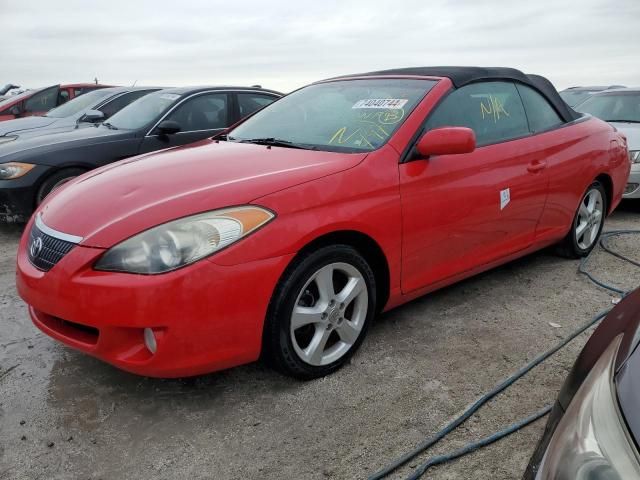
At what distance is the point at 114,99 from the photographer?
821 centimetres

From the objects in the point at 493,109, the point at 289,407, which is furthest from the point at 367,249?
the point at 493,109

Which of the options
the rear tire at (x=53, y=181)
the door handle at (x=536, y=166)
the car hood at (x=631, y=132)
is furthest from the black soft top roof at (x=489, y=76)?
the rear tire at (x=53, y=181)

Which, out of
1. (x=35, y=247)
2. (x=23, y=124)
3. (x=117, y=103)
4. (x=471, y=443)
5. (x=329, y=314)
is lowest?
(x=471, y=443)

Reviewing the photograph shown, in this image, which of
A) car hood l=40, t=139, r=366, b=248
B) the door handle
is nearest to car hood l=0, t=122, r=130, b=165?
car hood l=40, t=139, r=366, b=248

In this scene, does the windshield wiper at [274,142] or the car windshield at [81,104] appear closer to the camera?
the windshield wiper at [274,142]

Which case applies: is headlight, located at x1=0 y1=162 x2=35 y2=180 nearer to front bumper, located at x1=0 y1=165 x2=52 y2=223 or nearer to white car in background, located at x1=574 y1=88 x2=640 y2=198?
front bumper, located at x1=0 y1=165 x2=52 y2=223

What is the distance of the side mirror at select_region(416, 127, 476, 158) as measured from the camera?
2.80 meters

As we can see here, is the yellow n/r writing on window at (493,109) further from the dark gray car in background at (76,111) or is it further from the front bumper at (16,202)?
the dark gray car in background at (76,111)

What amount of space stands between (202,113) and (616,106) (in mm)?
5053

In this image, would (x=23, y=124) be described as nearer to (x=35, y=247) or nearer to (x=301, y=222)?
(x=35, y=247)

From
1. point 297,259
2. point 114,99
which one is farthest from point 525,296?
point 114,99

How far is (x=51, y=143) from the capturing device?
5348mm

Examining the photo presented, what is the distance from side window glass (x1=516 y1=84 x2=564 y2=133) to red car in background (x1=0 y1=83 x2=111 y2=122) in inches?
357

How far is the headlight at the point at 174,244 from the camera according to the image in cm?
219
